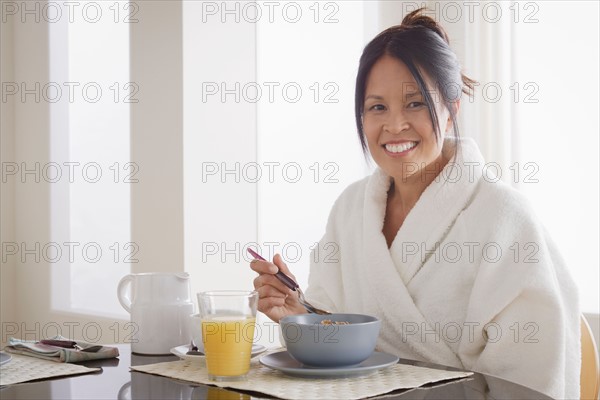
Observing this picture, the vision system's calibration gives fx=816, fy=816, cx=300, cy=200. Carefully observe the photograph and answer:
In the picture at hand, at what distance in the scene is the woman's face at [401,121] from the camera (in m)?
1.72

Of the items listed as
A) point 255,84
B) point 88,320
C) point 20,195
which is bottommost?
point 88,320

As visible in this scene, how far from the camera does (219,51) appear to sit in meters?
3.04

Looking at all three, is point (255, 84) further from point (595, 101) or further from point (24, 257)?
point (24, 257)

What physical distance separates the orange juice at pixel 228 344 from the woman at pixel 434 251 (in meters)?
0.38

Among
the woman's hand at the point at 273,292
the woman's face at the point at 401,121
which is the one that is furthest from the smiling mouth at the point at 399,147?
the woman's hand at the point at 273,292

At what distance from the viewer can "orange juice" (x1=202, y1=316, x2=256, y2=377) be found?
1.12 metres

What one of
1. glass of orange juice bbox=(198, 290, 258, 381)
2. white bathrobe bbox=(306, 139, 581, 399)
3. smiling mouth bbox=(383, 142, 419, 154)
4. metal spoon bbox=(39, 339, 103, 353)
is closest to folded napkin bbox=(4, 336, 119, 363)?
metal spoon bbox=(39, 339, 103, 353)

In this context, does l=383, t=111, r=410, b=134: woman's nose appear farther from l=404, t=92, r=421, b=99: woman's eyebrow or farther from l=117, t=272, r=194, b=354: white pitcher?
l=117, t=272, r=194, b=354: white pitcher

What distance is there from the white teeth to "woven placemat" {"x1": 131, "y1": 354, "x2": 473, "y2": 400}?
1.98 feet

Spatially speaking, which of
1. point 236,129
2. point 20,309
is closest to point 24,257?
point 20,309

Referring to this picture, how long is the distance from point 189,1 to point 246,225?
2.79ft

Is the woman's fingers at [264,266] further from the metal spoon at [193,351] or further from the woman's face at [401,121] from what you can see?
the woman's face at [401,121]

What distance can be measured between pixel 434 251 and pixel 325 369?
562 millimetres

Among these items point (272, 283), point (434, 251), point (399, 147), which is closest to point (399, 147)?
point (399, 147)
